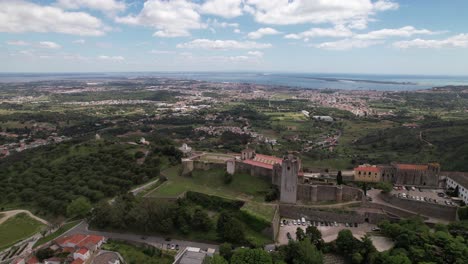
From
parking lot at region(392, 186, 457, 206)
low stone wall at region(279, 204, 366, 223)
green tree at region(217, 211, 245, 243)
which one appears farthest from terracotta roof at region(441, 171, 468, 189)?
green tree at region(217, 211, 245, 243)

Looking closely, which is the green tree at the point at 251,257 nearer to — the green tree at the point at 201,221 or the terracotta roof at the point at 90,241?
the green tree at the point at 201,221

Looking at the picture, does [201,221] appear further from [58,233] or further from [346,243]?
[58,233]

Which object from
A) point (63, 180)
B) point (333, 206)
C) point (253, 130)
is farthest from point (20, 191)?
point (253, 130)

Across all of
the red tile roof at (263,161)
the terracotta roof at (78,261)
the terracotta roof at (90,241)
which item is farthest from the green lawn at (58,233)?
the red tile roof at (263,161)

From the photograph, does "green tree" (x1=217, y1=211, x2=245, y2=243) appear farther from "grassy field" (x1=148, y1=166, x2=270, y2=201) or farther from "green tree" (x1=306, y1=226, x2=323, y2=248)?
"green tree" (x1=306, y1=226, x2=323, y2=248)

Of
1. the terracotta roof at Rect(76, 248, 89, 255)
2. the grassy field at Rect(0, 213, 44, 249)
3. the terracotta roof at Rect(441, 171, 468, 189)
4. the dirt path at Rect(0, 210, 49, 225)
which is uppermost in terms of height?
the terracotta roof at Rect(441, 171, 468, 189)

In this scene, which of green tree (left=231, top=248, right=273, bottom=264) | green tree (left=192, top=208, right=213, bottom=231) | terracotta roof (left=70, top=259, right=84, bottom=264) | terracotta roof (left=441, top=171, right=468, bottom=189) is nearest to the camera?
green tree (left=231, top=248, right=273, bottom=264)
